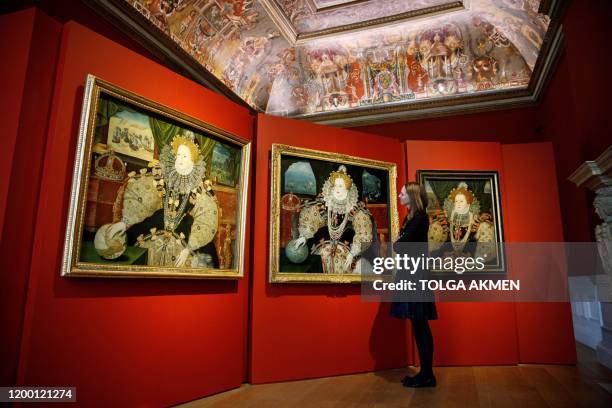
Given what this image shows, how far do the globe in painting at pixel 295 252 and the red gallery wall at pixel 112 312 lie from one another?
92 cm

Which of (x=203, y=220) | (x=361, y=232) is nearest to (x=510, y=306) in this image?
(x=361, y=232)

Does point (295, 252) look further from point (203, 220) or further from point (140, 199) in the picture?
point (140, 199)

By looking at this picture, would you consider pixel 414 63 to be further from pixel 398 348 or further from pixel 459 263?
pixel 398 348

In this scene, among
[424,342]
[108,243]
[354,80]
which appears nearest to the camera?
[108,243]

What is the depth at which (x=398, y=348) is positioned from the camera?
646 cm

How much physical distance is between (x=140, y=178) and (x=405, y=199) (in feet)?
10.3

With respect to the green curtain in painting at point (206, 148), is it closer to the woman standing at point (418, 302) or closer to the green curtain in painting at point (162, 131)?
the green curtain in painting at point (162, 131)

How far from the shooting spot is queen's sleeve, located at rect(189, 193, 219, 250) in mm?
4723

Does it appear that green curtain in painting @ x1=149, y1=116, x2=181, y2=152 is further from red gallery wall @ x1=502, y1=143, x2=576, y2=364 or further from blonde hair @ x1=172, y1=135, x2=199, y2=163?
red gallery wall @ x1=502, y1=143, x2=576, y2=364

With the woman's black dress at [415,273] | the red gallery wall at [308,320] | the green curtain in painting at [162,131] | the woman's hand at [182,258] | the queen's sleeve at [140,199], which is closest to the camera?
the queen's sleeve at [140,199]

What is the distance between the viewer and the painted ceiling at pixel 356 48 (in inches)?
324

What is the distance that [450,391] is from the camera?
4.98m

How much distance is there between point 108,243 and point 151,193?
26.3 inches

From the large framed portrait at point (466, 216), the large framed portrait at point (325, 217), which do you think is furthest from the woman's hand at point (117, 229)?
the large framed portrait at point (466, 216)
